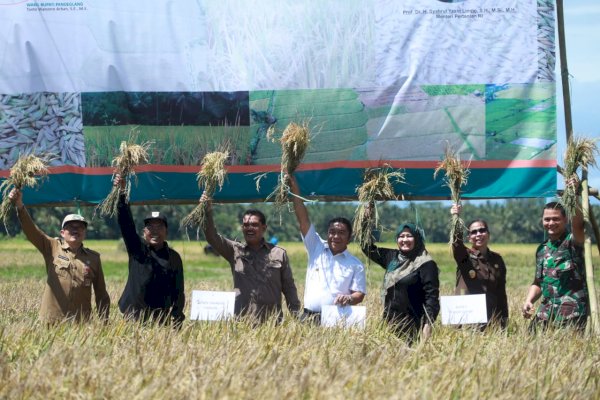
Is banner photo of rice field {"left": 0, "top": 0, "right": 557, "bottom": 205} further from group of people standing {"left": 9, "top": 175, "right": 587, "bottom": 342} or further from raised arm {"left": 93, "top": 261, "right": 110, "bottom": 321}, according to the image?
raised arm {"left": 93, "top": 261, "right": 110, "bottom": 321}

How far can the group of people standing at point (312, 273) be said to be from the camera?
9.28m

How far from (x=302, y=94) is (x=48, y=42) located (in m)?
2.62

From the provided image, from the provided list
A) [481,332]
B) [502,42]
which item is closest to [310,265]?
[481,332]

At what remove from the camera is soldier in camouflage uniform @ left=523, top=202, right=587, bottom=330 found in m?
9.56

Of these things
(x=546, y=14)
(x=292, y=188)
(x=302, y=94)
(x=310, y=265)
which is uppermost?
(x=546, y=14)

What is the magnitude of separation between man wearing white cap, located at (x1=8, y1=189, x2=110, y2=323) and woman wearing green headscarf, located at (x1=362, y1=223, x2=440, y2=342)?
2475 millimetres

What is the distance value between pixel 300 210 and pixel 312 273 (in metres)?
0.62

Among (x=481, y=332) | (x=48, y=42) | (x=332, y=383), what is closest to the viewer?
(x=332, y=383)

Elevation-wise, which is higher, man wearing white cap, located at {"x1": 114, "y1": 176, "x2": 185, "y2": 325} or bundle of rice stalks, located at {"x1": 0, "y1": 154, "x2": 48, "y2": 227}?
bundle of rice stalks, located at {"x1": 0, "y1": 154, "x2": 48, "y2": 227}

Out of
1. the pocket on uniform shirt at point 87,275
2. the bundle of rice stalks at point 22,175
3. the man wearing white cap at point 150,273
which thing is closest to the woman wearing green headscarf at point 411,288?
the man wearing white cap at point 150,273

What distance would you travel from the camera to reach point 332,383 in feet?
22.9

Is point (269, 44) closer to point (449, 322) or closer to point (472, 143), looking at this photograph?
point (472, 143)

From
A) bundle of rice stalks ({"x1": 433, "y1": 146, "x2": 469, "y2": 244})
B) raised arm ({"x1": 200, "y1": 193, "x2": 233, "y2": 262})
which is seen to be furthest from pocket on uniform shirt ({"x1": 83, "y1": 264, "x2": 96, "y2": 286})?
bundle of rice stalks ({"x1": 433, "y1": 146, "x2": 469, "y2": 244})

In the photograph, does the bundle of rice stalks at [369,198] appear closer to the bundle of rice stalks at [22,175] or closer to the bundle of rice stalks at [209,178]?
the bundle of rice stalks at [209,178]
